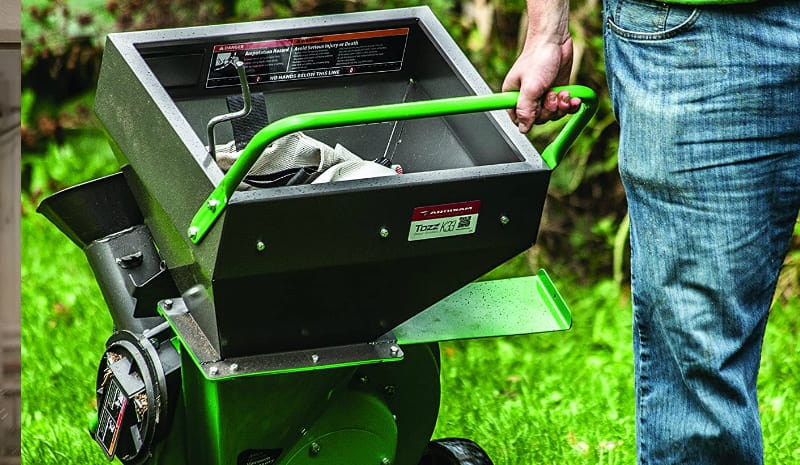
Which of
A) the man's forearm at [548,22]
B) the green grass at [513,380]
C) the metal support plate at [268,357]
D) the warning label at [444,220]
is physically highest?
the man's forearm at [548,22]

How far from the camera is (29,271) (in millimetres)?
Answer: 4570

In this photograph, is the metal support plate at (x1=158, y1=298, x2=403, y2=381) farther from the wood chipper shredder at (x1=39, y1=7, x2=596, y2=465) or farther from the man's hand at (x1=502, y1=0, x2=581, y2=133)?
the man's hand at (x1=502, y1=0, x2=581, y2=133)

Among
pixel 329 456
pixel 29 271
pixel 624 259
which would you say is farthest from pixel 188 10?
pixel 329 456

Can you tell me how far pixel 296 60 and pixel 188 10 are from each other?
95.8 inches

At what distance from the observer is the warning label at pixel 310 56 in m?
2.65

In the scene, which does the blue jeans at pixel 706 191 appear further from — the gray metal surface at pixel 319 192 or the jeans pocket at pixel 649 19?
the gray metal surface at pixel 319 192

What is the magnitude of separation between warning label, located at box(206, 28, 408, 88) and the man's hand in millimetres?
468

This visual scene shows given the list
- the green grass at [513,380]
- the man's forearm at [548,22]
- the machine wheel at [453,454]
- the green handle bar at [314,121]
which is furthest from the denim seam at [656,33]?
the green grass at [513,380]

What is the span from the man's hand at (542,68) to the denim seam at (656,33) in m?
0.11

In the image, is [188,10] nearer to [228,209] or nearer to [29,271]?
[29,271]

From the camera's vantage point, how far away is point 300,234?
2.22 meters

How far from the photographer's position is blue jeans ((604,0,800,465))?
7.02 ft

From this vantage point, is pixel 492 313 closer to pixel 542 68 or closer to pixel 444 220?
pixel 444 220

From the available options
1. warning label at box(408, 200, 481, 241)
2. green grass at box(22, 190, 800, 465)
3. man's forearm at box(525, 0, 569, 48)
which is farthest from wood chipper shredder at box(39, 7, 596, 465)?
green grass at box(22, 190, 800, 465)
